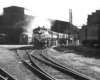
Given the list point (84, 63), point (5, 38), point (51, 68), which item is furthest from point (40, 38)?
point (5, 38)

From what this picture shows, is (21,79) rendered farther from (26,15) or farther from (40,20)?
(40,20)

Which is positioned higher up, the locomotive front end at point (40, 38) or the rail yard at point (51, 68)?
the locomotive front end at point (40, 38)

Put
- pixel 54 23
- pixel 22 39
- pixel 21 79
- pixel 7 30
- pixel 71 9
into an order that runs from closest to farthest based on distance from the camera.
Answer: pixel 21 79 → pixel 71 9 → pixel 22 39 → pixel 7 30 → pixel 54 23

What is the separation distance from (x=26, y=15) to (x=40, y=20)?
354 inches

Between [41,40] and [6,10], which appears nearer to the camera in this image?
[41,40]

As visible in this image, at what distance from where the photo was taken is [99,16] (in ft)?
79.7

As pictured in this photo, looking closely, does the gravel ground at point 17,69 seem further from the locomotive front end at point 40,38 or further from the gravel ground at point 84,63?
the locomotive front end at point 40,38

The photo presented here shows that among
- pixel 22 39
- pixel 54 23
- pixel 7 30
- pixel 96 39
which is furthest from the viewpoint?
pixel 54 23

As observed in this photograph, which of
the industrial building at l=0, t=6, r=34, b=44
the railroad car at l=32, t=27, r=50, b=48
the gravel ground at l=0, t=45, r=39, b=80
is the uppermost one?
the industrial building at l=0, t=6, r=34, b=44

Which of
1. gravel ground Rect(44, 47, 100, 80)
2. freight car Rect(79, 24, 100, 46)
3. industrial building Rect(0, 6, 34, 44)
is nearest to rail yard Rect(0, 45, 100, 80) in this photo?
gravel ground Rect(44, 47, 100, 80)

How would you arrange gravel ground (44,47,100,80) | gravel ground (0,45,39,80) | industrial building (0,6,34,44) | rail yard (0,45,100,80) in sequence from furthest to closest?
industrial building (0,6,34,44) < gravel ground (44,47,100,80) < gravel ground (0,45,39,80) < rail yard (0,45,100,80)

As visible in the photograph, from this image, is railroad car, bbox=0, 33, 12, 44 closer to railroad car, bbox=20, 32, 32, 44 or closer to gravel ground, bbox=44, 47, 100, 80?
railroad car, bbox=20, 32, 32, 44

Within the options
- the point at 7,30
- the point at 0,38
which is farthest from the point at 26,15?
the point at 0,38

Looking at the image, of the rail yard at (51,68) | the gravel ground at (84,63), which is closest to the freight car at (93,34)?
the gravel ground at (84,63)
